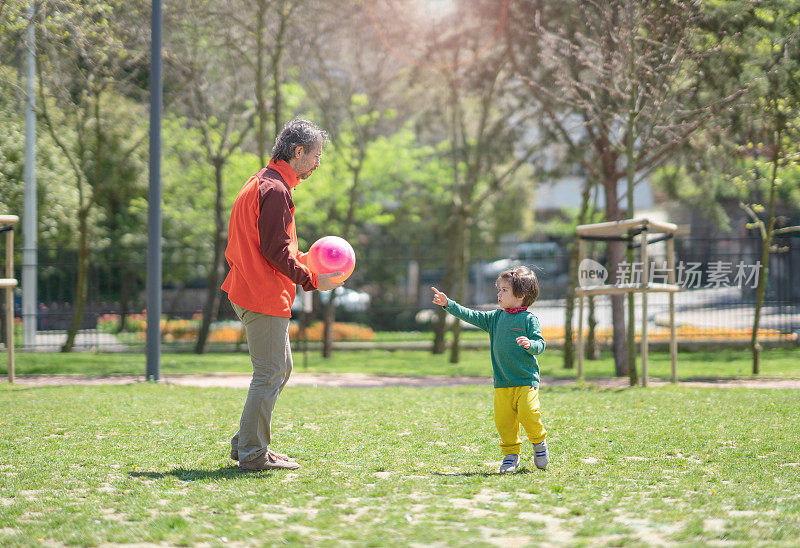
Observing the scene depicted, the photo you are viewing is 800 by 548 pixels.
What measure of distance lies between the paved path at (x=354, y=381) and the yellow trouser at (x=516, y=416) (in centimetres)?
554

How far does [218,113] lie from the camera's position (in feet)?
63.0

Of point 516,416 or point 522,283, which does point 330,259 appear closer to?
point 522,283

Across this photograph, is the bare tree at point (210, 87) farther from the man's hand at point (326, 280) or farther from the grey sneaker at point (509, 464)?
the grey sneaker at point (509, 464)

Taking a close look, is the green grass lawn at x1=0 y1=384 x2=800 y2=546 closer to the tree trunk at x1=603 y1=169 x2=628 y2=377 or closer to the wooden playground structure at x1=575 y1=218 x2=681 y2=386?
the wooden playground structure at x1=575 y1=218 x2=681 y2=386

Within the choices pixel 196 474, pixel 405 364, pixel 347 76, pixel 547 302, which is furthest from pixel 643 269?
pixel 347 76

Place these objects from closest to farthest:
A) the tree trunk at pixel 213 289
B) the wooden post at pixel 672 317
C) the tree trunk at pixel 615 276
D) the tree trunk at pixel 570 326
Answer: the wooden post at pixel 672 317 < the tree trunk at pixel 615 276 < the tree trunk at pixel 570 326 < the tree trunk at pixel 213 289

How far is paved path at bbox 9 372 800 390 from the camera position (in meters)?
11.1

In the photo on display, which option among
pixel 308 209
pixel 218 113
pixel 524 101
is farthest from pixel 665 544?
pixel 308 209

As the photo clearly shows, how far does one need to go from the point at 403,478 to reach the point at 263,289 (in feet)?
4.67

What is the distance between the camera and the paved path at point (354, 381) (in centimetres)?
1105

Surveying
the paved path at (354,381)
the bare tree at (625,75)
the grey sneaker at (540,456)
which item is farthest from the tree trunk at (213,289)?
the grey sneaker at (540,456)

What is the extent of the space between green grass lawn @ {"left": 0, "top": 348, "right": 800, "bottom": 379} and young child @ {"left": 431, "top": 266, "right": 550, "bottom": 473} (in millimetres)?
7745

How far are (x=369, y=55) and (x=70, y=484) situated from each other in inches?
594

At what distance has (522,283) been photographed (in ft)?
17.0
